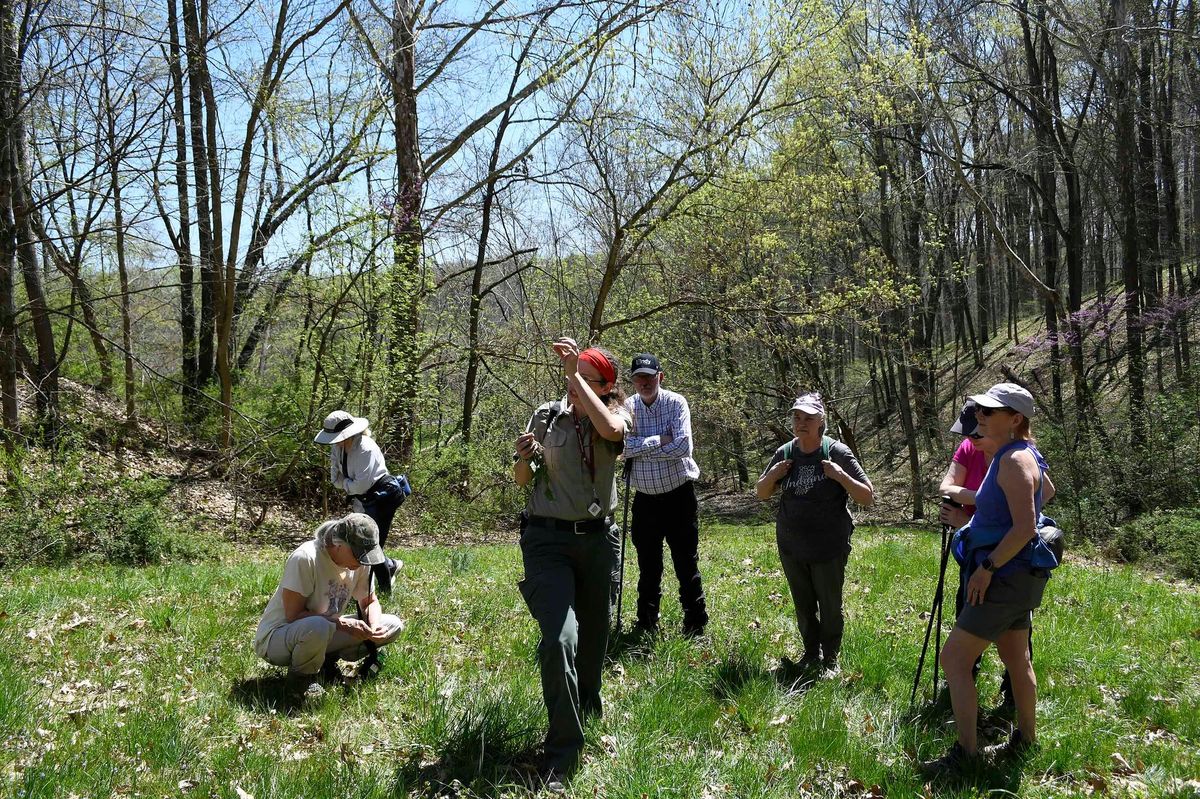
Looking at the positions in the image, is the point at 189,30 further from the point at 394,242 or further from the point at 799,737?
the point at 799,737

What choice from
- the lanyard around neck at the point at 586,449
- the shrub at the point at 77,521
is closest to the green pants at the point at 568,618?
Answer: the lanyard around neck at the point at 586,449

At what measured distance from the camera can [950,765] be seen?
3.97 metres

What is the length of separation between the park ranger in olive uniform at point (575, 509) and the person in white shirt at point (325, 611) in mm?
1112

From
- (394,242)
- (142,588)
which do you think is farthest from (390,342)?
(142,588)

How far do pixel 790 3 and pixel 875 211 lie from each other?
9.42m

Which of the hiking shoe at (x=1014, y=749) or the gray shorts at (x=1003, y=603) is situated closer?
the gray shorts at (x=1003, y=603)

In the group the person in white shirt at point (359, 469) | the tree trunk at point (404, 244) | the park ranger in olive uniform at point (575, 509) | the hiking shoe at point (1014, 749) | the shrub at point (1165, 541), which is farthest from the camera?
the tree trunk at point (404, 244)

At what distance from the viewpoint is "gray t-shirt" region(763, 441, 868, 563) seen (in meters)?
5.12

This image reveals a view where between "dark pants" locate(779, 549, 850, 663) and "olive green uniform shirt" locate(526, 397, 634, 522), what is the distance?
69.7 inches

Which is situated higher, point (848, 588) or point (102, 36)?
point (102, 36)

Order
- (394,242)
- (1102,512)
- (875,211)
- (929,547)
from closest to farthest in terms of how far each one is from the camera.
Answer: (929,547), (394,242), (1102,512), (875,211)

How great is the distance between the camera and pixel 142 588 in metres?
7.23

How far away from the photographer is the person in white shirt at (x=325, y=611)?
4.55 metres

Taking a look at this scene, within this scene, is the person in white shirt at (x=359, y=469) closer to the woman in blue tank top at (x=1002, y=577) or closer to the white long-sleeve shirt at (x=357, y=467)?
the white long-sleeve shirt at (x=357, y=467)
